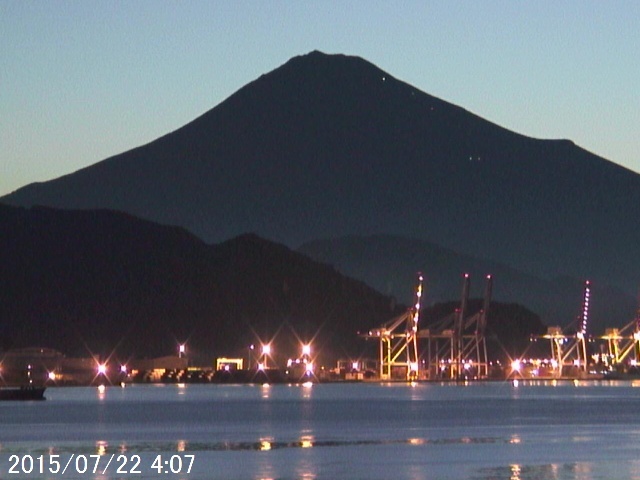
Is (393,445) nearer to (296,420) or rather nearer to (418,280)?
(296,420)

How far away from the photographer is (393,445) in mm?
39469

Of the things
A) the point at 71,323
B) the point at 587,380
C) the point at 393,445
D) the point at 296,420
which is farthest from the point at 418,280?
the point at 393,445

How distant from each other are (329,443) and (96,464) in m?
8.95

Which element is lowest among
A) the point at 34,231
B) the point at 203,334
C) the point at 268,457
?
the point at 268,457

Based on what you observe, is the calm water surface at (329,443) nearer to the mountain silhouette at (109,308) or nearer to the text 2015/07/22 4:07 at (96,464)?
the text 2015/07/22 4:07 at (96,464)

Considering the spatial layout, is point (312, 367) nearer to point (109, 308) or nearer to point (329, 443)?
point (109, 308)

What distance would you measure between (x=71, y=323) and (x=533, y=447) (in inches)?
5602

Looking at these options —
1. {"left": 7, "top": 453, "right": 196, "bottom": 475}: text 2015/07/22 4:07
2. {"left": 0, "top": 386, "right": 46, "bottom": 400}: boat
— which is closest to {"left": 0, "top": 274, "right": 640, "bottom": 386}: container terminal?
{"left": 0, "top": 386, "right": 46, "bottom": 400}: boat

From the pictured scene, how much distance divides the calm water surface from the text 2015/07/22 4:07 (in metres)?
0.04

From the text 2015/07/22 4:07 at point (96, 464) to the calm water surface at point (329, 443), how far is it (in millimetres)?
40

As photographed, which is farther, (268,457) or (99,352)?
(99,352)

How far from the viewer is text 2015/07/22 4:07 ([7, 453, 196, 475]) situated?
100 ft

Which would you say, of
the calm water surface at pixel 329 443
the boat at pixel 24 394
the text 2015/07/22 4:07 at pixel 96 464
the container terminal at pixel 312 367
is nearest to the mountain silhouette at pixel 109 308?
the container terminal at pixel 312 367

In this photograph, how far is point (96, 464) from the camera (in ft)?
107
